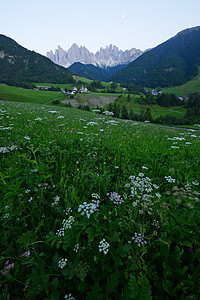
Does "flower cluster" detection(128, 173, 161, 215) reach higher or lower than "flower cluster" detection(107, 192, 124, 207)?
higher

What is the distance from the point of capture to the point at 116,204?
242 cm

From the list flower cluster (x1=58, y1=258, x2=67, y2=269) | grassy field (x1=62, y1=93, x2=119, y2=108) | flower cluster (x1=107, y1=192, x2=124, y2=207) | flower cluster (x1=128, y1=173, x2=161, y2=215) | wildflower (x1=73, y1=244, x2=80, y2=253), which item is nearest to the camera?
flower cluster (x1=58, y1=258, x2=67, y2=269)

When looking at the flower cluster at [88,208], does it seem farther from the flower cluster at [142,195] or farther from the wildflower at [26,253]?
the wildflower at [26,253]

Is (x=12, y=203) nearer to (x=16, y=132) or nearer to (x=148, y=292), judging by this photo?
(x=148, y=292)

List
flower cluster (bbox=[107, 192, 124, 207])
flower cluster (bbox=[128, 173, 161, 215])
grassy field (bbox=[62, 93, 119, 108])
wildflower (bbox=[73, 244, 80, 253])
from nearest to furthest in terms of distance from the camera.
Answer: wildflower (bbox=[73, 244, 80, 253]) → flower cluster (bbox=[128, 173, 161, 215]) → flower cluster (bbox=[107, 192, 124, 207]) → grassy field (bbox=[62, 93, 119, 108])

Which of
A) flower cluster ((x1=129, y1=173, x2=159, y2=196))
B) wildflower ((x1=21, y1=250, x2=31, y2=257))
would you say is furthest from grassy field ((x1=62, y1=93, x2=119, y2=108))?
wildflower ((x1=21, y1=250, x2=31, y2=257))

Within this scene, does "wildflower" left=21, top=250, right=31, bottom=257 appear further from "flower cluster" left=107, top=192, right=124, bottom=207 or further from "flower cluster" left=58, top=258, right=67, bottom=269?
"flower cluster" left=107, top=192, right=124, bottom=207

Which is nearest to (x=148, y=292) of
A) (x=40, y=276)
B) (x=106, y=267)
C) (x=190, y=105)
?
(x=106, y=267)

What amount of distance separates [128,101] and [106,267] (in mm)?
146007

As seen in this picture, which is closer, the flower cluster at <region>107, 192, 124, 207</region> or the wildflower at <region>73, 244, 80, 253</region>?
the wildflower at <region>73, 244, 80, 253</region>

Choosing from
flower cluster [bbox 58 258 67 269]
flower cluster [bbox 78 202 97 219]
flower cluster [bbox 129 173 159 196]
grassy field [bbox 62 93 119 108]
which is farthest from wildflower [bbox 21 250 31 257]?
grassy field [bbox 62 93 119 108]

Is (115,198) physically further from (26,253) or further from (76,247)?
(26,253)

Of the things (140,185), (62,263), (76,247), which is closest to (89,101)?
(140,185)

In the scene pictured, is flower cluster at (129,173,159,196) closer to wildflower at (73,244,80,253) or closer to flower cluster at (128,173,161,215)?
flower cluster at (128,173,161,215)
